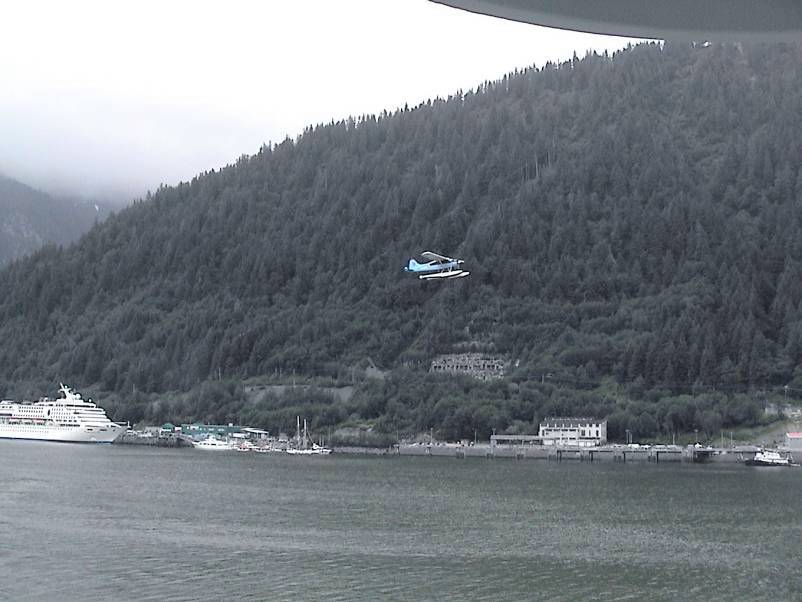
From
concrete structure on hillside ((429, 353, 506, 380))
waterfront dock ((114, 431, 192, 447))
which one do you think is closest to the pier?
concrete structure on hillside ((429, 353, 506, 380))

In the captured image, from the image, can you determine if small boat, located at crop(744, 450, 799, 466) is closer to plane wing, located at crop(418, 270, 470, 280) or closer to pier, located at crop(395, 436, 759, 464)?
pier, located at crop(395, 436, 759, 464)

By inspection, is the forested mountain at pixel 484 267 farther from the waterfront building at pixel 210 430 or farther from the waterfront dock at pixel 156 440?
the waterfront dock at pixel 156 440

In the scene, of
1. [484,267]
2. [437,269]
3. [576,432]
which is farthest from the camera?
[484,267]

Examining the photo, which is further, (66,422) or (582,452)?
(66,422)

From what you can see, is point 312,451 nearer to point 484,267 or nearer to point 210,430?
point 210,430

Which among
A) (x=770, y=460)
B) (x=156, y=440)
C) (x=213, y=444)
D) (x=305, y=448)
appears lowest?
(x=770, y=460)

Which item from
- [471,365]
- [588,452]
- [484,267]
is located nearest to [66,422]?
[471,365]

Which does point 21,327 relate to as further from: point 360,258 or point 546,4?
point 546,4
